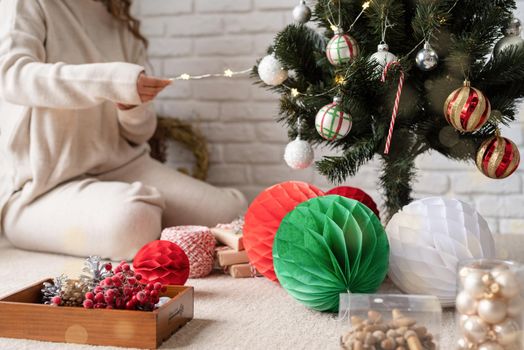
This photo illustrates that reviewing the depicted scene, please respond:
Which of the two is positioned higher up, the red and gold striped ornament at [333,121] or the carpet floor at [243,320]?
the red and gold striped ornament at [333,121]

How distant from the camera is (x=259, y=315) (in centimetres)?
104

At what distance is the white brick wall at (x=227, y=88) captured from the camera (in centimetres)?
202

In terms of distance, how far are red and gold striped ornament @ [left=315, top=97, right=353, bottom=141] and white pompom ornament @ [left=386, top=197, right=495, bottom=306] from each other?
196 mm

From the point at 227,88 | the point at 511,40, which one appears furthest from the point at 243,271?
the point at 227,88

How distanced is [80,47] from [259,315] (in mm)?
1015

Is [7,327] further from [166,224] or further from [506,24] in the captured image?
[506,24]

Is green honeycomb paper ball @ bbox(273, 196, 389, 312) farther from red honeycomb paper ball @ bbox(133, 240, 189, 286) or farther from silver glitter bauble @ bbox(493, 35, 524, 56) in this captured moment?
silver glitter bauble @ bbox(493, 35, 524, 56)

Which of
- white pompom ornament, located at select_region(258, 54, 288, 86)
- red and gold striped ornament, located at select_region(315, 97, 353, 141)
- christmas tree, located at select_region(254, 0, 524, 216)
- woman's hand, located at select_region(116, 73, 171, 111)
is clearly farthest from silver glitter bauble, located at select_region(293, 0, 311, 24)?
woman's hand, located at select_region(116, 73, 171, 111)

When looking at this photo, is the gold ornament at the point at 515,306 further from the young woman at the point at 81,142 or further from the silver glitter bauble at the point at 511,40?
the young woman at the point at 81,142

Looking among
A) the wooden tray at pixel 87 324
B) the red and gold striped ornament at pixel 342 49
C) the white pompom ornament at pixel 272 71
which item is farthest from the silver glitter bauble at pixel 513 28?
the wooden tray at pixel 87 324

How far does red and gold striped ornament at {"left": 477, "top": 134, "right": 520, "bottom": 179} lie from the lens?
3.64 ft

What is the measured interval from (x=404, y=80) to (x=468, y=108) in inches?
6.3

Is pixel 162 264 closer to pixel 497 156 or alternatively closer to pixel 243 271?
pixel 243 271

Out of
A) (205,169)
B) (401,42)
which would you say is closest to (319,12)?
(401,42)
